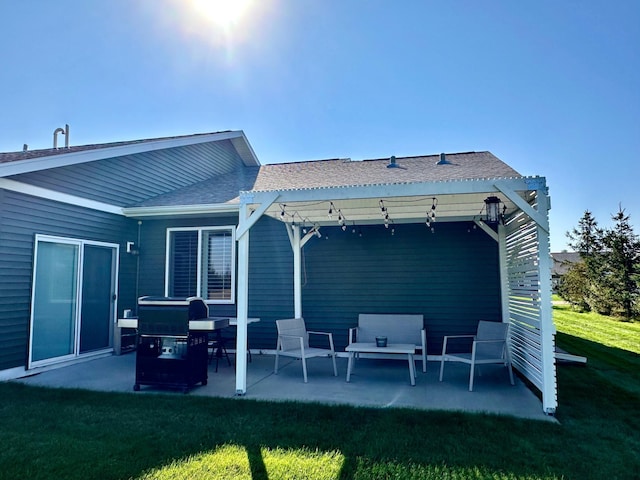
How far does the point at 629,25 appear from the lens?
744cm

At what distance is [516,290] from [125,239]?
6784mm

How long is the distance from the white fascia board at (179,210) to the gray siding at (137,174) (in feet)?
0.90

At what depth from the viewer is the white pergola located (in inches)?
169

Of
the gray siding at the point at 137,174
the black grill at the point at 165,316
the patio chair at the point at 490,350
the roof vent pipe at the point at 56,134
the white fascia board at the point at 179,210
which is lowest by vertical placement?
the patio chair at the point at 490,350

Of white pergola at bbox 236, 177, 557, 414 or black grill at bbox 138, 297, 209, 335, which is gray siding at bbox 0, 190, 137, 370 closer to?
black grill at bbox 138, 297, 209, 335

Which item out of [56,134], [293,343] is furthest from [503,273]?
[56,134]

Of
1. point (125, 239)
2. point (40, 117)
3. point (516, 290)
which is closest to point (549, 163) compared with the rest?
point (516, 290)

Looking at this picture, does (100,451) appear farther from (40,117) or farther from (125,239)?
(40,117)

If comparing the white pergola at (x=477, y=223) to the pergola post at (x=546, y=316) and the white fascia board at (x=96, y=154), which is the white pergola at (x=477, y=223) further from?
the white fascia board at (x=96, y=154)

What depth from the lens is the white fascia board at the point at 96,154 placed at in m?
5.45

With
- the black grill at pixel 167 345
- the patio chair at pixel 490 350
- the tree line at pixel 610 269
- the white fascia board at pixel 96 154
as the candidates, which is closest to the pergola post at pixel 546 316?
the patio chair at pixel 490 350

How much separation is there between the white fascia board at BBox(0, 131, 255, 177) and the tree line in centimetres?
1287

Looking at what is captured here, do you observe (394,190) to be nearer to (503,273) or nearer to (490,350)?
A: (490,350)

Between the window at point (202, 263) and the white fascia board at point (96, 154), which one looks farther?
the window at point (202, 263)
